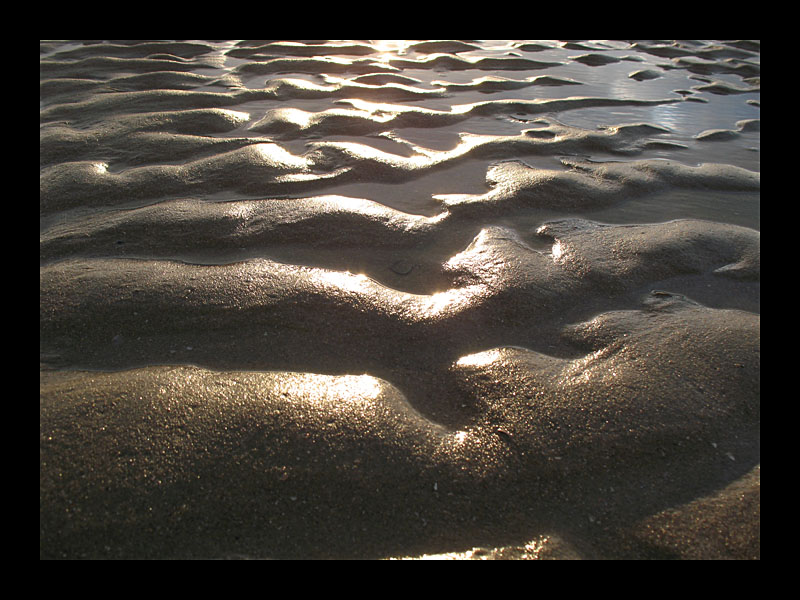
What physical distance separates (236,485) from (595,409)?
0.83 meters

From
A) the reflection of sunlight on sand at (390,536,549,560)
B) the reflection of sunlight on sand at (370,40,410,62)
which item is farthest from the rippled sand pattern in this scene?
the reflection of sunlight on sand at (370,40,410,62)

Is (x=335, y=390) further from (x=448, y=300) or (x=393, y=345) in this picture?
(x=448, y=300)

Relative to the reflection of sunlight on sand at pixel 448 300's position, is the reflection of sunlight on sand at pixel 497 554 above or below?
below

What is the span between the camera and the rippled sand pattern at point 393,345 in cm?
96

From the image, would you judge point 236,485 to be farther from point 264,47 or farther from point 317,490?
point 264,47

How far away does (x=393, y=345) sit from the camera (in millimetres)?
1378

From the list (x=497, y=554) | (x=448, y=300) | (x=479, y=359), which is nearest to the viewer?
(x=497, y=554)

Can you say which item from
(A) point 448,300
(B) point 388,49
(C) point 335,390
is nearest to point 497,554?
(C) point 335,390

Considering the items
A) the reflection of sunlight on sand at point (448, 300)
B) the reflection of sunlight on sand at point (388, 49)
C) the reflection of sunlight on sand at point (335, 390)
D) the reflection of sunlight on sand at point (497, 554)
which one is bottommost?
the reflection of sunlight on sand at point (497, 554)

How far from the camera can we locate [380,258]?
1.78 meters

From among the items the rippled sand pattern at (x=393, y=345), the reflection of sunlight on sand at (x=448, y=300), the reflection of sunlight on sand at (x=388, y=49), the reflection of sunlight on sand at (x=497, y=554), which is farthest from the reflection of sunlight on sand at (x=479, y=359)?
the reflection of sunlight on sand at (x=388, y=49)

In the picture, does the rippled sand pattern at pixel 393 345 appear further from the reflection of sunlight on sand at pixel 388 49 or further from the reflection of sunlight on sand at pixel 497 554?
the reflection of sunlight on sand at pixel 388 49

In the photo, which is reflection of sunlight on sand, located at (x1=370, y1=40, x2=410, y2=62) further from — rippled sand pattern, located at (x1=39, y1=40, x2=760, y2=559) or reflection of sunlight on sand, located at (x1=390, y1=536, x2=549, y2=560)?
reflection of sunlight on sand, located at (x1=390, y1=536, x2=549, y2=560)
